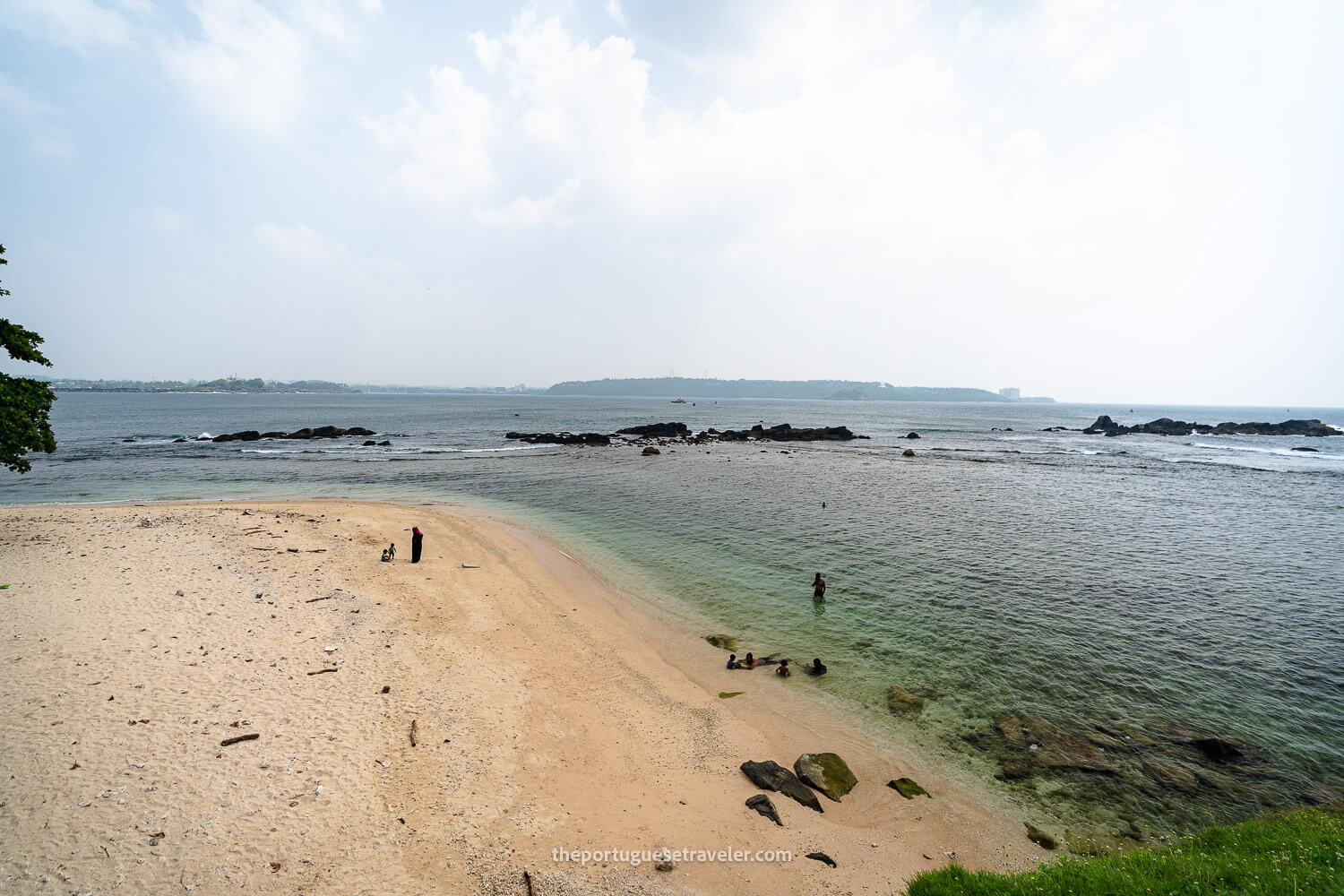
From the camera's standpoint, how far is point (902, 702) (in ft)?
45.9

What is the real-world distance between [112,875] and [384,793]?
328 centimetres

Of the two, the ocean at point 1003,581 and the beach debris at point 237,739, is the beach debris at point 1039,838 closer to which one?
the ocean at point 1003,581

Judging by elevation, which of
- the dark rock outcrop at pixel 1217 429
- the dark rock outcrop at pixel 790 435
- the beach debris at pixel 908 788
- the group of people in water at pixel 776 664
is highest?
the dark rock outcrop at pixel 1217 429

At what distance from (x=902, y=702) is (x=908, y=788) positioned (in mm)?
3532

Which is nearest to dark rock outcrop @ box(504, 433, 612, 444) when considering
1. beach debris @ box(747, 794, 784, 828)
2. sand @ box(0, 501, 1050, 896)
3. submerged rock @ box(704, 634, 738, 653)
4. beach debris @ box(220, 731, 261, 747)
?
sand @ box(0, 501, 1050, 896)

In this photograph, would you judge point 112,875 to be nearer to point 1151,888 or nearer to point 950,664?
point 1151,888

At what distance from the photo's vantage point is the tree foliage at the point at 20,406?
64.1 feet

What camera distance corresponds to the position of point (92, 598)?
15.4 m

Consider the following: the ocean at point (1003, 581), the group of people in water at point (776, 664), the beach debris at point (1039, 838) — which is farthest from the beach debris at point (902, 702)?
the beach debris at point (1039, 838)

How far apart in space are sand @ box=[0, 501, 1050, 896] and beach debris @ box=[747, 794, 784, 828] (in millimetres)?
257

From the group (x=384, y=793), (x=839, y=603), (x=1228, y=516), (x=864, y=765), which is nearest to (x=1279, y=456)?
(x=1228, y=516)

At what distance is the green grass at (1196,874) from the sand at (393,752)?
65.2 inches

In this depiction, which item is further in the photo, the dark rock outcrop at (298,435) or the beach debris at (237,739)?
the dark rock outcrop at (298,435)

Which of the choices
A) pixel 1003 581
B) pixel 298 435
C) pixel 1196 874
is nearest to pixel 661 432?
pixel 298 435
